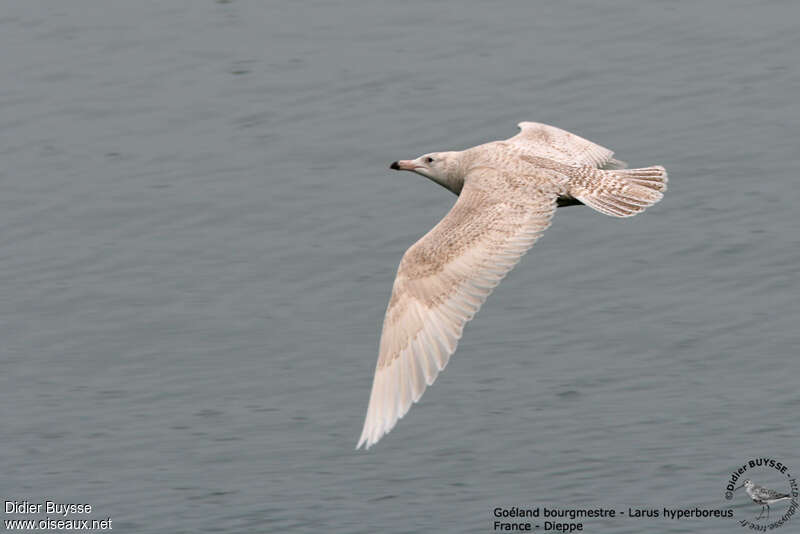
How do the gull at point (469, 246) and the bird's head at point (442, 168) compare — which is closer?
the gull at point (469, 246)

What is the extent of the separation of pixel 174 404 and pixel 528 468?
12.0 ft

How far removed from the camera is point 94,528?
614 inches

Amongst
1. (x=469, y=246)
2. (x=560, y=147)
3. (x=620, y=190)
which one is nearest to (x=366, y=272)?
(x=560, y=147)

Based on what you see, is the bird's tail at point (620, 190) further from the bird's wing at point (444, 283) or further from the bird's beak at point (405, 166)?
the bird's beak at point (405, 166)

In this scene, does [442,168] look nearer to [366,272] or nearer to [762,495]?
[762,495]

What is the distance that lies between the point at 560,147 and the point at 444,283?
2.89 meters

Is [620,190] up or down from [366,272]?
up

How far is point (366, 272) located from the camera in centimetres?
1853

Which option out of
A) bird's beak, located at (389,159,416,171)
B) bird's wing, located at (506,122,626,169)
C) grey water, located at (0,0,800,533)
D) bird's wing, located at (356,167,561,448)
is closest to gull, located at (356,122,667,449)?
bird's wing, located at (356,167,561,448)

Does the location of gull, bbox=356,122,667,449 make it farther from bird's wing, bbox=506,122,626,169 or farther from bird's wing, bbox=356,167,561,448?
bird's wing, bbox=506,122,626,169

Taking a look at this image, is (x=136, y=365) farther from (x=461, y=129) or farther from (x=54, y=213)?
(x=461, y=129)

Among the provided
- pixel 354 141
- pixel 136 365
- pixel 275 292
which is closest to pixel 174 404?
pixel 136 365

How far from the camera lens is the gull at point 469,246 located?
12000 millimetres

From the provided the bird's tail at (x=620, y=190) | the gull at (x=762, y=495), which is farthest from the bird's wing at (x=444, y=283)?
the gull at (x=762, y=495)
